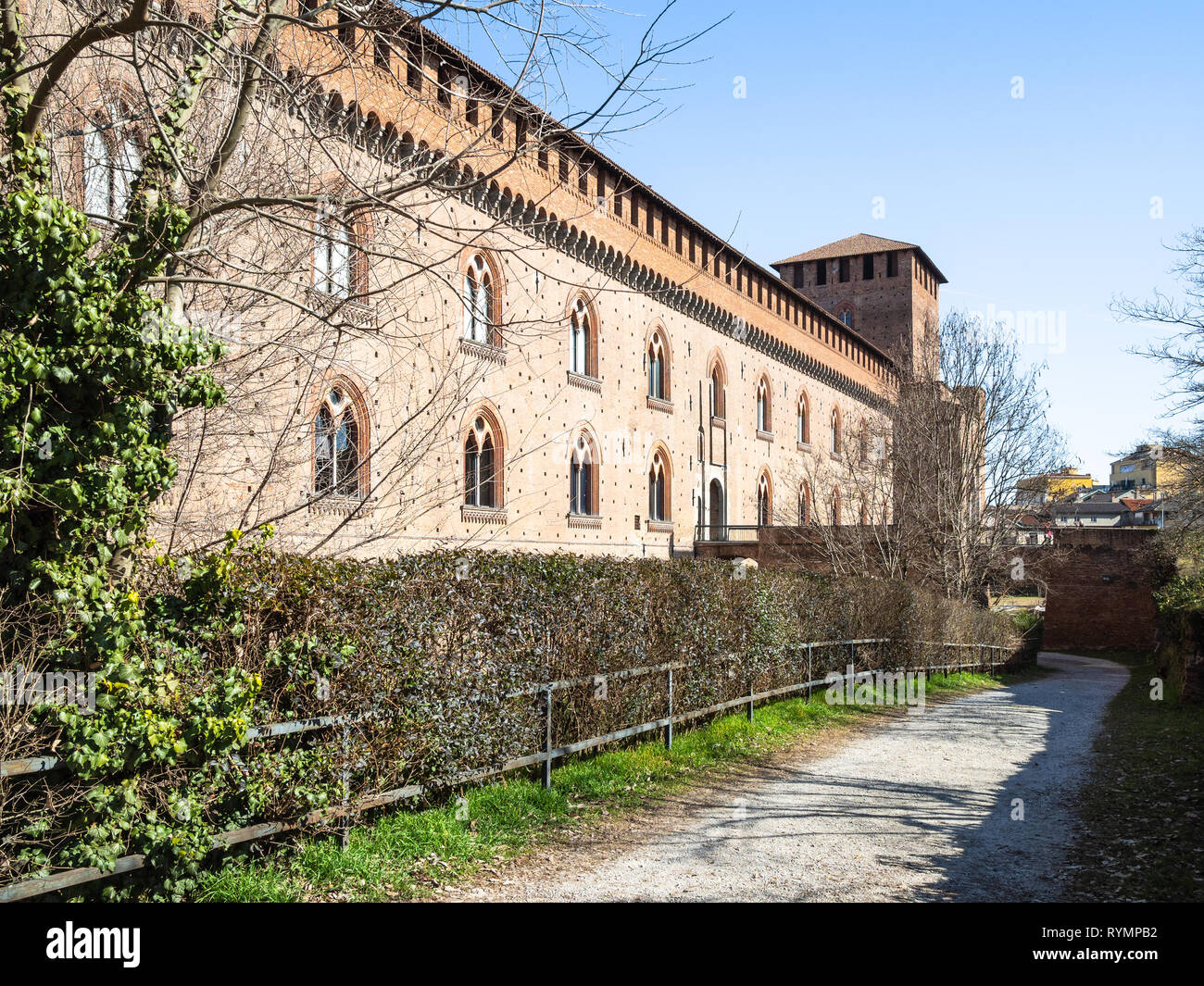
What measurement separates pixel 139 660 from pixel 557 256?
70.8 ft

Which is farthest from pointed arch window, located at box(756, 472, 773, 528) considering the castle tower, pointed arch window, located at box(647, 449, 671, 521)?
the castle tower

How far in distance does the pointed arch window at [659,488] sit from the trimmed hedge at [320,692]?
21.9m

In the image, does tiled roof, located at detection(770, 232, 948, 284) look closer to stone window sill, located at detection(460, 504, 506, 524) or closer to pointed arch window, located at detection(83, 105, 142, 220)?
stone window sill, located at detection(460, 504, 506, 524)

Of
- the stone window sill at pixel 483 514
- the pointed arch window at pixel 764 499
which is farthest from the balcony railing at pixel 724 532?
the stone window sill at pixel 483 514

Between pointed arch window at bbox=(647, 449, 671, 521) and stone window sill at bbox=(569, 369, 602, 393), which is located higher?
stone window sill at bbox=(569, 369, 602, 393)

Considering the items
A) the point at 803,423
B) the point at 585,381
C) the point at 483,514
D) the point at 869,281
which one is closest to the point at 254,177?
the point at 483,514

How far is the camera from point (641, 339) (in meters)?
29.7

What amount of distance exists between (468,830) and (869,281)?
5398 centimetres

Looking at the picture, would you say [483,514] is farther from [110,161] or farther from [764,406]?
→ [764,406]

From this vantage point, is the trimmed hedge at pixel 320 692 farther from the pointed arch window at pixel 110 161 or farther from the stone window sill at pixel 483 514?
the stone window sill at pixel 483 514

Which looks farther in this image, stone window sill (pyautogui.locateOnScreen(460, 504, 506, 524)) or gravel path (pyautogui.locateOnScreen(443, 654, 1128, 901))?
stone window sill (pyautogui.locateOnScreen(460, 504, 506, 524))

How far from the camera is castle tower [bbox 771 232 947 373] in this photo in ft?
179

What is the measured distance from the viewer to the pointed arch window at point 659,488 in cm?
3105

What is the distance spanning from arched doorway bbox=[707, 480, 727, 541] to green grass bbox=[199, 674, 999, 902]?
82.2 feet
